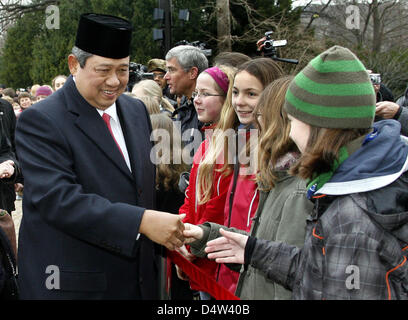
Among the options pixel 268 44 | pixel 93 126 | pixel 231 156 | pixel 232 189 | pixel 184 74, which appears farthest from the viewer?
pixel 184 74

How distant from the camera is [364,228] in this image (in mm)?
1405

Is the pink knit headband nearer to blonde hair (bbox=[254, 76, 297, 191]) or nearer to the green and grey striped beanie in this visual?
blonde hair (bbox=[254, 76, 297, 191])

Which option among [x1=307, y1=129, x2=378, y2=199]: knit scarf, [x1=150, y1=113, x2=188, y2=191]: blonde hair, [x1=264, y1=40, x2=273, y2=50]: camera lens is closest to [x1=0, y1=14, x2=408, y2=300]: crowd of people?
[x1=307, y1=129, x2=378, y2=199]: knit scarf

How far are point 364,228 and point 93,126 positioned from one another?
1265 millimetres

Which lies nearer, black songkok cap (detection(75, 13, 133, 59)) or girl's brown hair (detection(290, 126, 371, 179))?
girl's brown hair (detection(290, 126, 371, 179))

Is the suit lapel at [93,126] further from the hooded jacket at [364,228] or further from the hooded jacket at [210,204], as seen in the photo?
the hooded jacket at [364,228]

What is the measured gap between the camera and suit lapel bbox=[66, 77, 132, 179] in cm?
201

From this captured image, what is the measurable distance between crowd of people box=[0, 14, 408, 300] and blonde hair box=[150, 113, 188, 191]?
34 cm

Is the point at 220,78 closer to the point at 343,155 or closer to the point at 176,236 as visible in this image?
the point at 176,236

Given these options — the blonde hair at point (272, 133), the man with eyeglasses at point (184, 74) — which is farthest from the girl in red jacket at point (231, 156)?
the man with eyeglasses at point (184, 74)

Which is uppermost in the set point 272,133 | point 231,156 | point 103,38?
point 103,38

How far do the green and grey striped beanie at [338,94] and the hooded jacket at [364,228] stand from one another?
11 centimetres

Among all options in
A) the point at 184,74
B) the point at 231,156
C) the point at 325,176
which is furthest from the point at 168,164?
the point at 325,176
